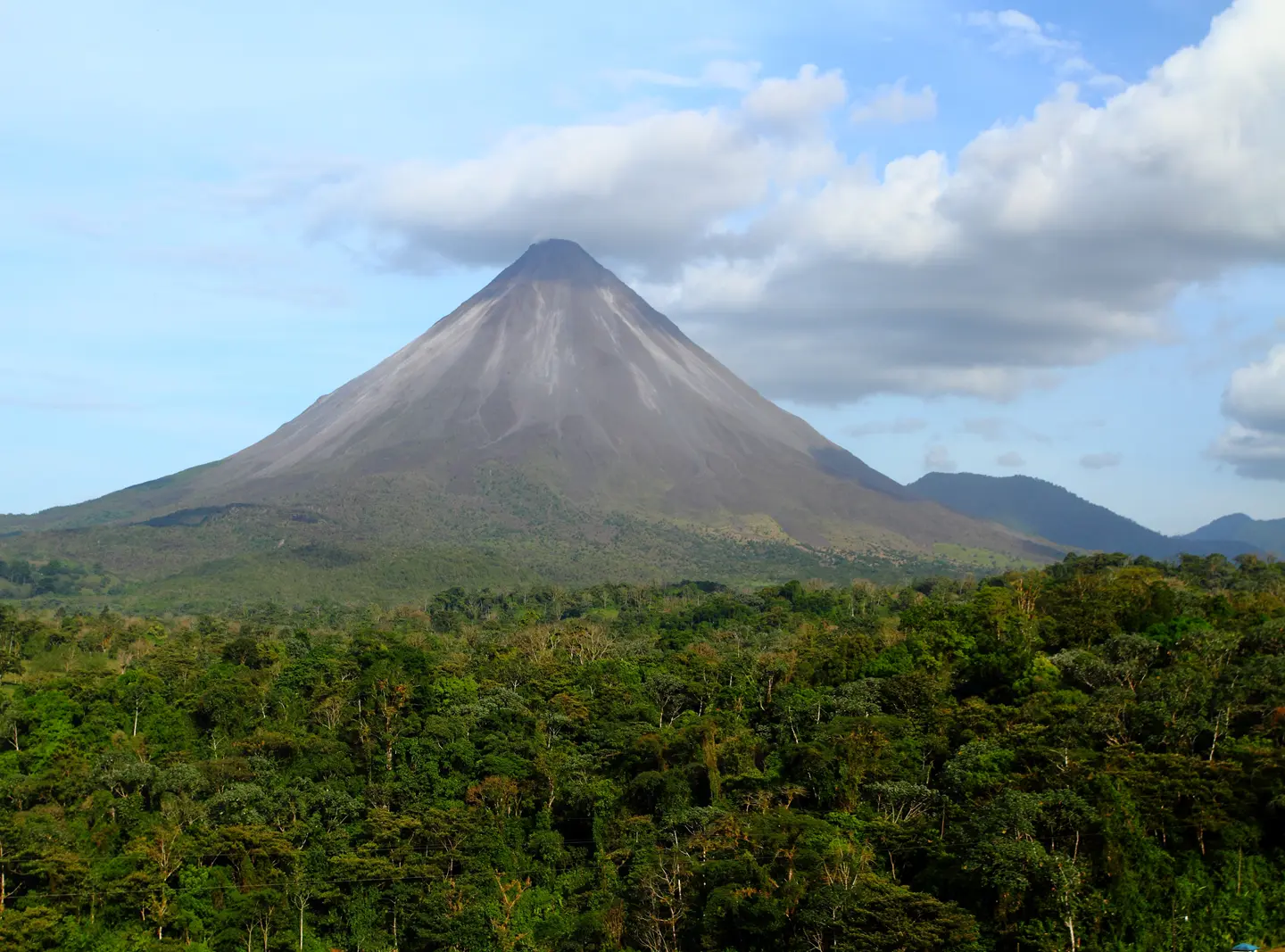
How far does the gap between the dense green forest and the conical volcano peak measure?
433 ft

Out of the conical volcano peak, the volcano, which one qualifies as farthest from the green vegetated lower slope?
the conical volcano peak

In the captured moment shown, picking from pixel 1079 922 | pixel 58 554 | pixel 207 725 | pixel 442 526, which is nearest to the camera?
pixel 1079 922

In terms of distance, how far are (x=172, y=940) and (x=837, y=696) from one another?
16806 millimetres

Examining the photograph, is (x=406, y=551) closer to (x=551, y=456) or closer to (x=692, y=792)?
(x=551, y=456)

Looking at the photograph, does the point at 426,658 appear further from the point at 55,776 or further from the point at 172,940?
the point at 172,940

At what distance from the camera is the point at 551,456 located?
138000mm

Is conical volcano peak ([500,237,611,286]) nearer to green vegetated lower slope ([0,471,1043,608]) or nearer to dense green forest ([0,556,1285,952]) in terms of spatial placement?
green vegetated lower slope ([0,471,1043,608])

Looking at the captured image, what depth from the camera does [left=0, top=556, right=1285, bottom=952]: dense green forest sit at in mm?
22344

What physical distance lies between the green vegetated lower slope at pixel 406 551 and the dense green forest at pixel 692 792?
50393 millimetres

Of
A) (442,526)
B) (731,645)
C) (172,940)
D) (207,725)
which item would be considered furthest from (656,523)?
(172,940)

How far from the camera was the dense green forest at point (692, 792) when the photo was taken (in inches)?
880

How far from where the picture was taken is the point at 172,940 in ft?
86.2

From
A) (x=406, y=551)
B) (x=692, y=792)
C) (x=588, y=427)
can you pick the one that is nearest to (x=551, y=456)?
(x=588, y=427)

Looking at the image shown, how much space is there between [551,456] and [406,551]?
3674 centimetres
